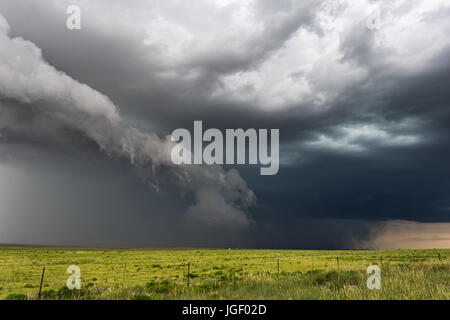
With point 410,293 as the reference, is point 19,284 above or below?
below

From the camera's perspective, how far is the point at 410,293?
1533 cm

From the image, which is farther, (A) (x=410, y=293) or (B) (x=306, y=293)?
(B) (x=306, y=293)
